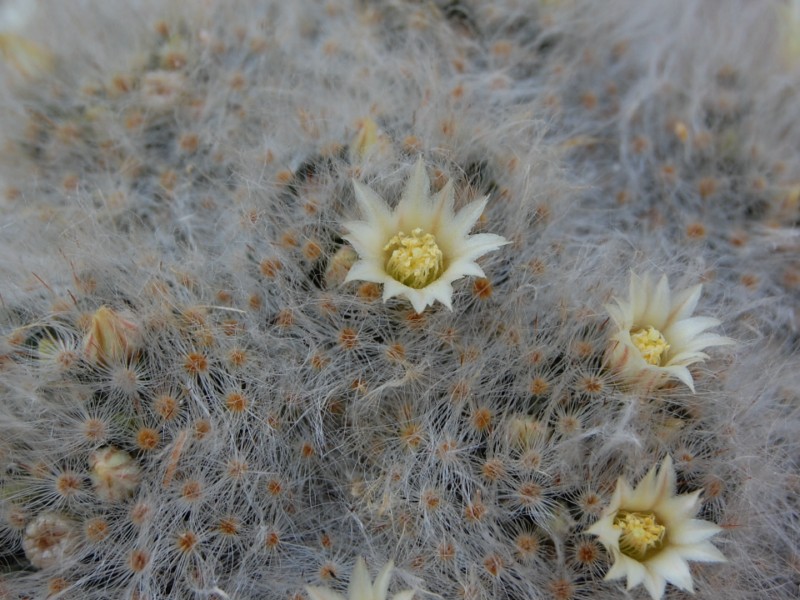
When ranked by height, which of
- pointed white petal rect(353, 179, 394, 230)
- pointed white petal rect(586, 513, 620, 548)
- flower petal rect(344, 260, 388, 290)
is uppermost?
pointed white petal rect(353, 179, 394, 230)

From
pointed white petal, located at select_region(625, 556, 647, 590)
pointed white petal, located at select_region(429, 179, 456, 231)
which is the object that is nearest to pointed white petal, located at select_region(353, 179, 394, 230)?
pointed white petal, located at select_region(429, 179, 456, 231)

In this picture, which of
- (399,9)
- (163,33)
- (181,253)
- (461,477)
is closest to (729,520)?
(461,477)

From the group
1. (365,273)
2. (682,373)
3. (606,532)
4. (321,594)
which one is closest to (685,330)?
(682,373)

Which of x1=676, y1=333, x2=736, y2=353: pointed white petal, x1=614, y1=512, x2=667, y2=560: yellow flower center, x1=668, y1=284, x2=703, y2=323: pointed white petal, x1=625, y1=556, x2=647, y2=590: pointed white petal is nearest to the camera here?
x1=625, y1=556, x2=647, y2=590: pointed white petal

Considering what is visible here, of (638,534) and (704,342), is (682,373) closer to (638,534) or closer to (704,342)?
(704,342)

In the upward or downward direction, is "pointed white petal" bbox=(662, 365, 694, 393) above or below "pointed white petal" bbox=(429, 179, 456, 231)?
below

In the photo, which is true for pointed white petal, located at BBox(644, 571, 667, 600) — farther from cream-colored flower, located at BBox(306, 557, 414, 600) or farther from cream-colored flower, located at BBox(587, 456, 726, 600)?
cream-colored flower, located at BBox(306, 557, 414, 600)

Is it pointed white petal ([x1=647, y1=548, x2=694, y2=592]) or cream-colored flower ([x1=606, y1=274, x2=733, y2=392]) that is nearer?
pointed white petal ([x1=647, y1=548, x2=694, y2=592])

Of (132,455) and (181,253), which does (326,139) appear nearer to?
(181,253)
